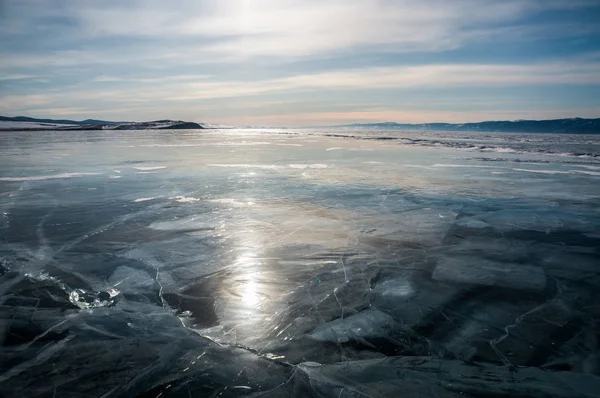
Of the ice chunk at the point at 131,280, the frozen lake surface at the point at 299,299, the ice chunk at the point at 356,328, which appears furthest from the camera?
the ice chunk at the point at 131,280

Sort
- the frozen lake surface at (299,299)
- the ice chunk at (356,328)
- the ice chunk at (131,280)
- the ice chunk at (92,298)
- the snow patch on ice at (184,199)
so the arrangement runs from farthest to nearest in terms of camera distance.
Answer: the snow patch on ice at (184,199)
the ice chunk at (131,280)
the ice chunk at (92,298)
the ice chunk at (356,328)
the frozen lake surface at (299,299)

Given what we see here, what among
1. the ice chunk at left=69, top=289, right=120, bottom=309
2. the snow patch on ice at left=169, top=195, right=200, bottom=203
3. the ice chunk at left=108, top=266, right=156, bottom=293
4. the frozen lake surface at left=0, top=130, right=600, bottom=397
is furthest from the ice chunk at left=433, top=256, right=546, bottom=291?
the snow patch on ice at left=169, top=195, right=200, bottom=203

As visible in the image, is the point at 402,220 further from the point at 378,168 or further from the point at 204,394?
the point at 378,168

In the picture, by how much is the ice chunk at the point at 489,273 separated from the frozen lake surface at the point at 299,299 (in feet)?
0.11

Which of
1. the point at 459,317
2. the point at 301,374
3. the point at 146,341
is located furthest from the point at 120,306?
the point at 459,317

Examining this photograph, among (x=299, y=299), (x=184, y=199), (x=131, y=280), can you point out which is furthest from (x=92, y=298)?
(x=184, y=199)

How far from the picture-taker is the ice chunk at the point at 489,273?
4.59 m

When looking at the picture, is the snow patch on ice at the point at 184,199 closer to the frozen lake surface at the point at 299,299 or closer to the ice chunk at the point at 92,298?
the frozen lake surface at the point at 299,299

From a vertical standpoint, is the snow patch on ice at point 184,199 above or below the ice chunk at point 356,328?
above

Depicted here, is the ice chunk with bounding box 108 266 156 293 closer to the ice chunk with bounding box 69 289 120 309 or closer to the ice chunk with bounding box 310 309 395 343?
the ice chunk with bounding box 69 289 120 309

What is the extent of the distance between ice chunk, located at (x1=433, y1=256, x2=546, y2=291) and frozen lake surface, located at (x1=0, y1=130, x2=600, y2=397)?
0.11ft

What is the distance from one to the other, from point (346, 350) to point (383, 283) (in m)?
1.51

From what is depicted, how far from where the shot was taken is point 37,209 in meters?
8.37

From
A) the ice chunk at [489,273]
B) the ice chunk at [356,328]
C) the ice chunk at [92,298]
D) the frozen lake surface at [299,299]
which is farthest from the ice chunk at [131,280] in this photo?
the ice chunk at [489,273]
